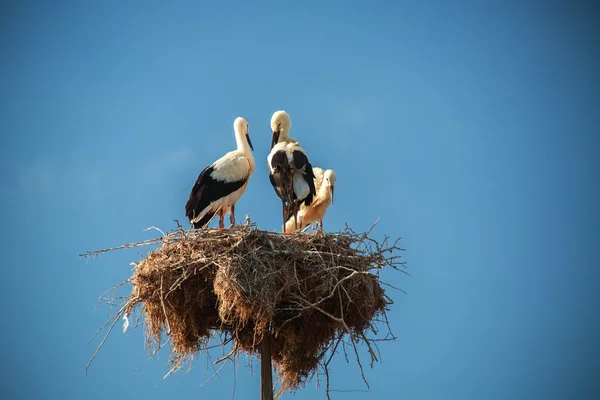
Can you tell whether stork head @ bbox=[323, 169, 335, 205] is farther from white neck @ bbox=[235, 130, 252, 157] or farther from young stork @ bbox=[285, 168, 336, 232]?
white neck @ bbox=[235, 130, 252, 157]

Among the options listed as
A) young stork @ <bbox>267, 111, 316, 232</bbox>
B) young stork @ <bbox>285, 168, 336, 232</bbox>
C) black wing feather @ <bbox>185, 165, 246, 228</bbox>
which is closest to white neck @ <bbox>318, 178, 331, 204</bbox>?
young stork @ <bbox>285, 168, 336, 232</bbox>

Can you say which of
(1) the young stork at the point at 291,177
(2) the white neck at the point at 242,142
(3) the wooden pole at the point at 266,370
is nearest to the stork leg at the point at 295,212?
(1) the young stork at the point at 291,177

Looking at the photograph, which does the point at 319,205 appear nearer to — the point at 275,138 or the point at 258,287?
the point at 275,138

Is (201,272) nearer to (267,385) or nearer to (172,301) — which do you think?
(172,301)

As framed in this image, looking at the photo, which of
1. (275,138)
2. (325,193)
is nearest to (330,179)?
(325,193)

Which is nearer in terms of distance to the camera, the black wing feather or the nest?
the nest

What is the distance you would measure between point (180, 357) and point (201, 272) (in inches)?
39.5

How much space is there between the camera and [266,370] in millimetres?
8969

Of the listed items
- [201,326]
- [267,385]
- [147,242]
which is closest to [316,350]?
[267,385]

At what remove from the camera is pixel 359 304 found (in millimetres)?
8500

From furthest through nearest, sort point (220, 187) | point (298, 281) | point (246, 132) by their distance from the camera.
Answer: point (246, 132) < point (220, 187) < point (298, 281)

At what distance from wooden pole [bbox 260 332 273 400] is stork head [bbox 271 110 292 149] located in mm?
3152

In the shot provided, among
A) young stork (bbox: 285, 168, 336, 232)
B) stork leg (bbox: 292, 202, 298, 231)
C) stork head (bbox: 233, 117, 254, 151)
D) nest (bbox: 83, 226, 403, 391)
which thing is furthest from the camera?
stork head (bbox: 233, 117, 254, 151)

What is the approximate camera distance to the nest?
315 inches
